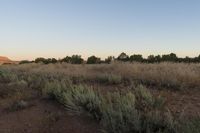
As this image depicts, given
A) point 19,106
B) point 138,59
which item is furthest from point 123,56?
point 19,106

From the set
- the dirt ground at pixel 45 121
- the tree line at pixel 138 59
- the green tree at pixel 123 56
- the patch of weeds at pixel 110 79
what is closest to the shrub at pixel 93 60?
the tree line at pixel 138 59

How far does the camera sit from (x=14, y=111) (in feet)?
32.4

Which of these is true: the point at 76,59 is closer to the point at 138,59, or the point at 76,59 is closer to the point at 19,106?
the point at 138,59

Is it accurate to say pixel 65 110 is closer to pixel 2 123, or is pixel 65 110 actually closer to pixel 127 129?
pixel 2 123

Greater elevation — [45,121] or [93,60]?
[93,60]

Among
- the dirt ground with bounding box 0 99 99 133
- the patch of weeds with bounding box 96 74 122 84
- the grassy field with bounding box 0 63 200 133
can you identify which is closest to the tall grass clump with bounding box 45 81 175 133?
the grassy field with bounding box 0 63 200 133

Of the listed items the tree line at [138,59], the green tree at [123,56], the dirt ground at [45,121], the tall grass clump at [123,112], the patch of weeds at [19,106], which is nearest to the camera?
the tall grass clump at [123,112]

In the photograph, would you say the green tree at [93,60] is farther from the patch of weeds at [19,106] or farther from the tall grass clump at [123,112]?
the tall grass clump at [123,112]

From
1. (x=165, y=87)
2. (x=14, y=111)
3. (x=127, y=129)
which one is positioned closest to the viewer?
(x=127, y=129)

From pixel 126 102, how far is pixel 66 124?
168 centimetres

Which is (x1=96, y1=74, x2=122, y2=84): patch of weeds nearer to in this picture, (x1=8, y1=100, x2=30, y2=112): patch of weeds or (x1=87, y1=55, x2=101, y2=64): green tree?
(x1=8, y1=100, x2=30, y2=112): patch of weeds

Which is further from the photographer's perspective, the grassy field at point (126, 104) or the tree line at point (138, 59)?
the tree line at point (138, 59)

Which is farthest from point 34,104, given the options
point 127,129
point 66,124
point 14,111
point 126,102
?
point 127,129

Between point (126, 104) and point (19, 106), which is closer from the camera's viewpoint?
point (126, 104)
